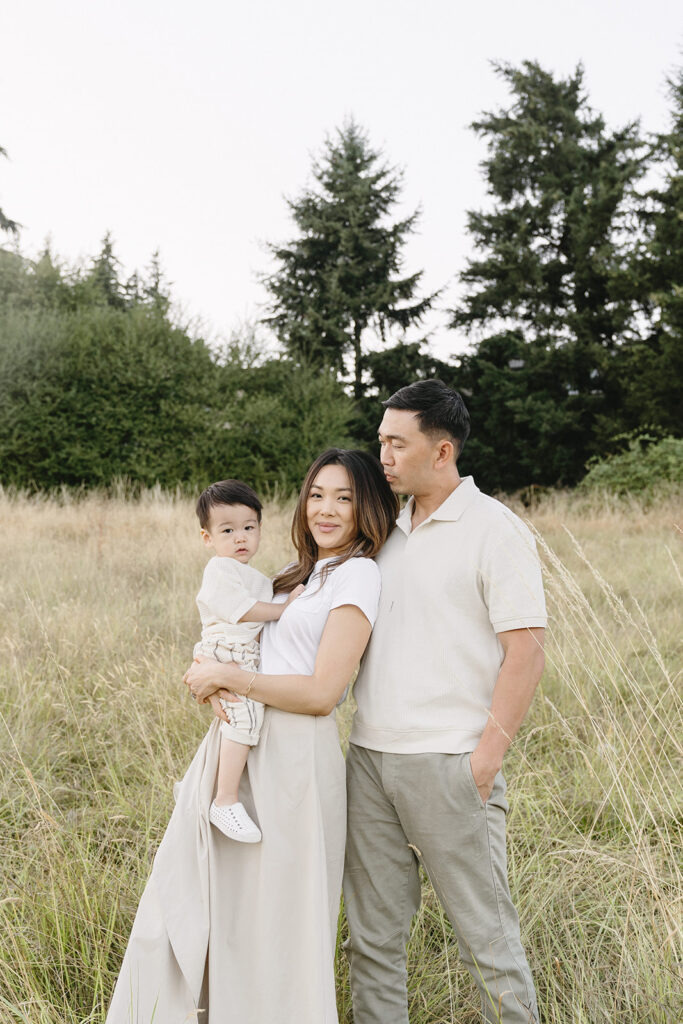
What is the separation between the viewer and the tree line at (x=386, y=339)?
13562 mm

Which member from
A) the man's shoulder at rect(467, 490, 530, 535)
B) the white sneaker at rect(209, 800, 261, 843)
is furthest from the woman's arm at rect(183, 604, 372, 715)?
the man's shoulder at rect(467, 490, 530, 535)

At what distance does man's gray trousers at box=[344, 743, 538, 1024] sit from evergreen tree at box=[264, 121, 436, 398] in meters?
17.7

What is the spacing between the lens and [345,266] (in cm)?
1958

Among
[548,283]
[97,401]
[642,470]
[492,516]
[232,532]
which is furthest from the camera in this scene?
[548,283]

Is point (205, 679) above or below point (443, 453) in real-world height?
below

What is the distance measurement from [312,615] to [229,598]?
24 centimetres

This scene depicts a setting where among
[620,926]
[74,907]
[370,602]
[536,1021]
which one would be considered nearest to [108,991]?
[74,907]

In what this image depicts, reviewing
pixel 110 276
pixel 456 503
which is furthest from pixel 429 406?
pixel 110 276

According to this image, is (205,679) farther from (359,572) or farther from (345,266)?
(345,266)

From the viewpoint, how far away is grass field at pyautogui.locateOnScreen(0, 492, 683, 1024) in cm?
228

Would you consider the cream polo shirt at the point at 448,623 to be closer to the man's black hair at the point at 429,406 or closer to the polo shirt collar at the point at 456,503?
the polo shirt collar at the point at 456,503

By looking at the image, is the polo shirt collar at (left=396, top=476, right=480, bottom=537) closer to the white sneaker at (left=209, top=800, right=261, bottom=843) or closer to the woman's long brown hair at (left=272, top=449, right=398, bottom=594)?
the woman's long brown hair at (left=272, top=449, right=398, bottom=594)

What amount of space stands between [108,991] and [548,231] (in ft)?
68.1

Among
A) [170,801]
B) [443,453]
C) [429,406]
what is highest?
[429,406]
